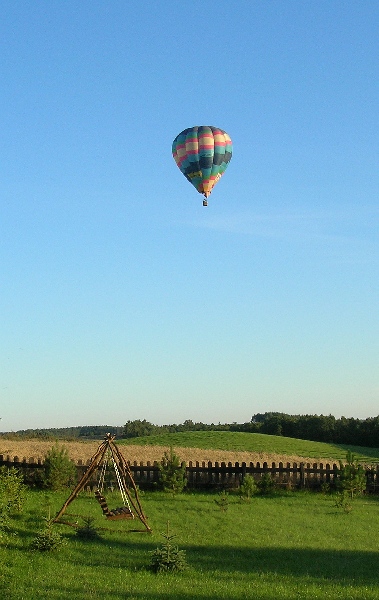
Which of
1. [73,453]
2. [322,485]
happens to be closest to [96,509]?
[322,485]

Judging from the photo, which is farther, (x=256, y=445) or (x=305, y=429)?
(x=305, y=429)

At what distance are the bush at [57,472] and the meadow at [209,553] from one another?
45 centimetres

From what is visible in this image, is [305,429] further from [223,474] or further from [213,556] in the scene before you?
[213,556]

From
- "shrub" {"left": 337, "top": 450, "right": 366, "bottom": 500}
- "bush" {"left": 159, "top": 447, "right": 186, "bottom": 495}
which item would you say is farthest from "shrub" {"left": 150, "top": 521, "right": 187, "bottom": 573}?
"shrub" {"left": 337, "top": 450, "right": 366, "bottom": 500}

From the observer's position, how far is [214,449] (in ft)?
153

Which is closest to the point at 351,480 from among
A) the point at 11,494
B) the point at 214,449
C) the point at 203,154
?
the point at 11,494

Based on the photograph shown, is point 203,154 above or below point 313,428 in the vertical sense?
above

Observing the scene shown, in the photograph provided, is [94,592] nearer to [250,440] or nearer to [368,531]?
[368,531]

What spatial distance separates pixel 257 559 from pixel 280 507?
7160mm

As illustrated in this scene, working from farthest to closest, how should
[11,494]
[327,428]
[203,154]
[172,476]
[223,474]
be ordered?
[327,428] → [203,154] → [223,474] → [172,476] → [11,494]

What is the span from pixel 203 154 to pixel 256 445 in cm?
2494

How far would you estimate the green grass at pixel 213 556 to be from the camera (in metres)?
13.0

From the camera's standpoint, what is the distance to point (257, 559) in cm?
1608

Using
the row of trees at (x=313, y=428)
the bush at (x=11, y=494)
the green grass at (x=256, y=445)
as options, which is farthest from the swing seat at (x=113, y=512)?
the row of trees at (x=313, y=428)
